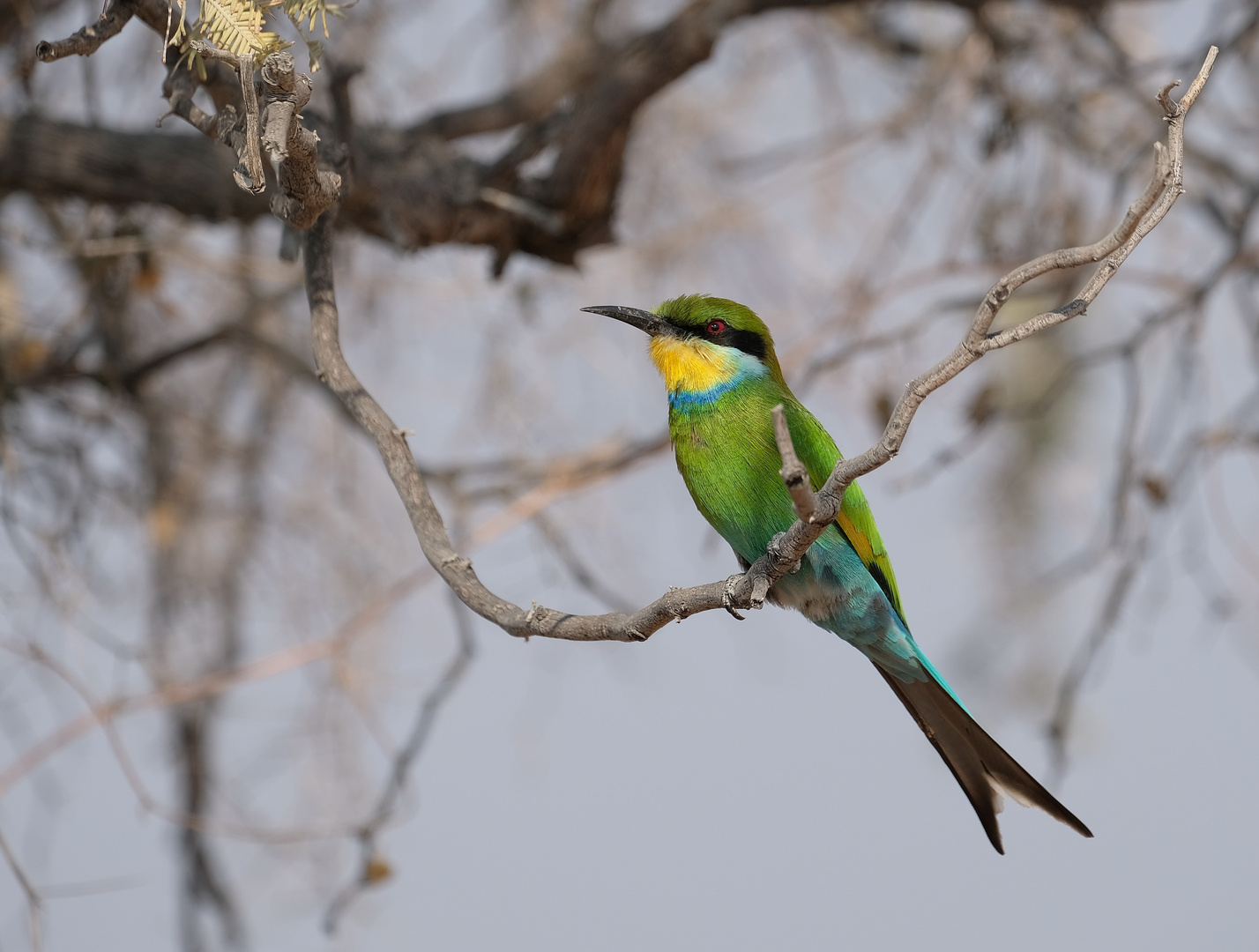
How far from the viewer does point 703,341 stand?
8.51 ft

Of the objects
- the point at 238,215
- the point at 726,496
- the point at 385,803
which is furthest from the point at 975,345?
the point at 238,215

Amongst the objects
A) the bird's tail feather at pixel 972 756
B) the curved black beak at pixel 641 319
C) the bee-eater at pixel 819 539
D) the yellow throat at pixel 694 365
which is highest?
the curved black beak at pixel 641 319

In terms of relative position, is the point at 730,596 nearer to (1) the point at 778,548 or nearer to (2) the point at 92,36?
(1) the point at 778,548

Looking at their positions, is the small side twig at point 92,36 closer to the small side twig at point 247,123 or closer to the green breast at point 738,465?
the small side twig at point 247,123

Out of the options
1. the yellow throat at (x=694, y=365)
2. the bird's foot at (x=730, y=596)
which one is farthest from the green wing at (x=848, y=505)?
the bird's foot at (x=730, y=596)

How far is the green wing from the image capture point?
2.41 metres

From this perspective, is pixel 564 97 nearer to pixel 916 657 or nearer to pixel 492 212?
pixel 492 212

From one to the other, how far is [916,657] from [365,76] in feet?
7.20

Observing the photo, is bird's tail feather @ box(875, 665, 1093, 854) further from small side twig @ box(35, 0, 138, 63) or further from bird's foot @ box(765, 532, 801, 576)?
small side twig @ box(35, 0, 138, 63)

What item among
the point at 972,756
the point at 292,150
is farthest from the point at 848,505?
the point at 292,150

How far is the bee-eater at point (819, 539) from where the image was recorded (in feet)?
7.49

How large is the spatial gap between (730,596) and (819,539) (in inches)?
24.0

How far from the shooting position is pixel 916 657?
2.35 meters

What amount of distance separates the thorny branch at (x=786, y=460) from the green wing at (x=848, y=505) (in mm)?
584
